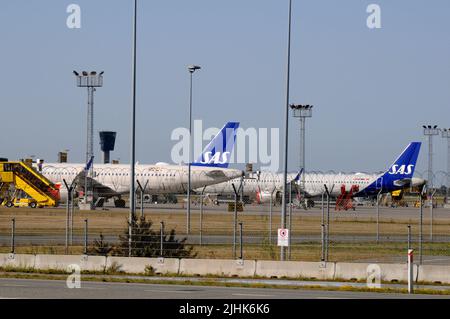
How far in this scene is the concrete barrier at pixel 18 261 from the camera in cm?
3003

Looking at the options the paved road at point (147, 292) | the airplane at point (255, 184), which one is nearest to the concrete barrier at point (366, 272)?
the paved road at point (147, 292)

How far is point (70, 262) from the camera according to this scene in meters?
29.8

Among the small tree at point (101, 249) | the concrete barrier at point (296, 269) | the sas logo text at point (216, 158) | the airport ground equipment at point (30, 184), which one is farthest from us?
the sas logo text at point (216, 158)

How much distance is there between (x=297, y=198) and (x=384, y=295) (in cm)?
8633

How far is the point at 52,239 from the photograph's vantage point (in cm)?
4456

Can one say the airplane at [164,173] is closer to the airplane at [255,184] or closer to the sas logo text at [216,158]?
the sas logo text at [216,158]

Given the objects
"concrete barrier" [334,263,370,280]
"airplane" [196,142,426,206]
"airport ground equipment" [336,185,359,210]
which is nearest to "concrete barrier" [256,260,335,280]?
"concrete barrier" [334,263,370,280]

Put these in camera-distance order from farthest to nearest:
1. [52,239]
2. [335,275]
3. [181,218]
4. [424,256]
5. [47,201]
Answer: [47,201] < [181,218] < [52,239] < [424,256] < [335,275]

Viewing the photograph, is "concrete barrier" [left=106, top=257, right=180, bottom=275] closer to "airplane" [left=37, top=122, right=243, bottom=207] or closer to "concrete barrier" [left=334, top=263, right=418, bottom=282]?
"concrete barrier" [left=334, top=263, right=418, bottom=282]

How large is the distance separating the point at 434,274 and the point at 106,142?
173 meters

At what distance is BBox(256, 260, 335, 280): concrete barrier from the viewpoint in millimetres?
27625
